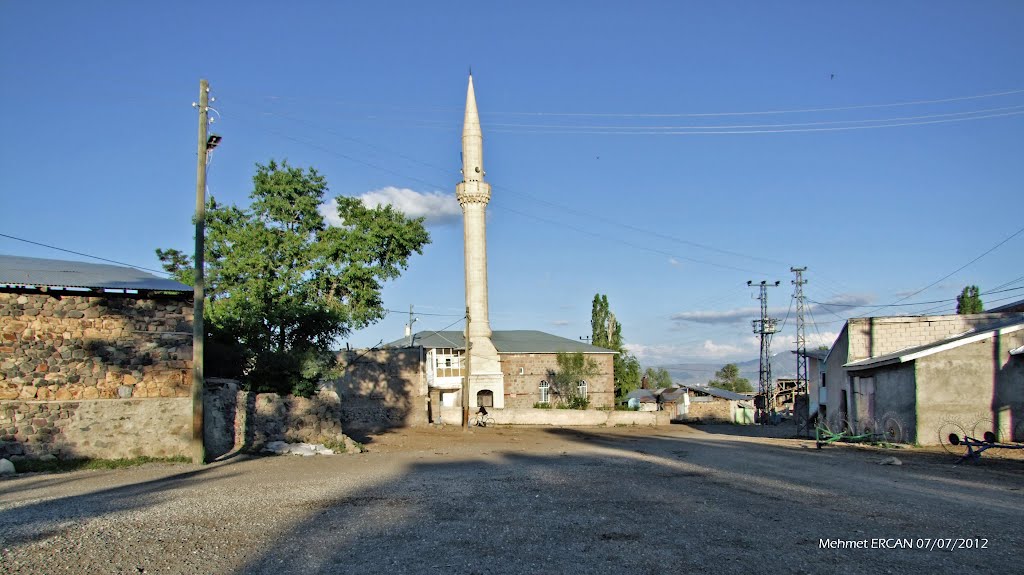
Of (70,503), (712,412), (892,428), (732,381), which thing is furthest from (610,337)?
(732,381)

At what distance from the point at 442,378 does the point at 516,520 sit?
4088 cm

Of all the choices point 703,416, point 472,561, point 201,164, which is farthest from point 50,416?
point 703,416

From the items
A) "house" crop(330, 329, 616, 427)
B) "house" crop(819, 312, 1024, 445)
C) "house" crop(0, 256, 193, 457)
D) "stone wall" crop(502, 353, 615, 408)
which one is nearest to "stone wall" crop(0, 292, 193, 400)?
"house" crop(0, 256, 193, 457)

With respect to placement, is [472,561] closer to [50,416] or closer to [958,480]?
[958,480]

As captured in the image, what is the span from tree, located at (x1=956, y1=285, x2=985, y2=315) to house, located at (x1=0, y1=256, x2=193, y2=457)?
199 ft

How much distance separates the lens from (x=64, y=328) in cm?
1759

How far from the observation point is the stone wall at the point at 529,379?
53.9 metres

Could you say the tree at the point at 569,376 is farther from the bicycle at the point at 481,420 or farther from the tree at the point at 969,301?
the tree at the point at 969,301

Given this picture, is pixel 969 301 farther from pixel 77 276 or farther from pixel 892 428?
pixel 77 276

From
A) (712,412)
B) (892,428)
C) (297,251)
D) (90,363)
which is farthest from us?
(712,412)

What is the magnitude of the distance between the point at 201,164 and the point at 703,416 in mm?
51288

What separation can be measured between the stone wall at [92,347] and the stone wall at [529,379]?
35.9m

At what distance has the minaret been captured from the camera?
4981 cm

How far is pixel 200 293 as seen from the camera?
18.0 m
